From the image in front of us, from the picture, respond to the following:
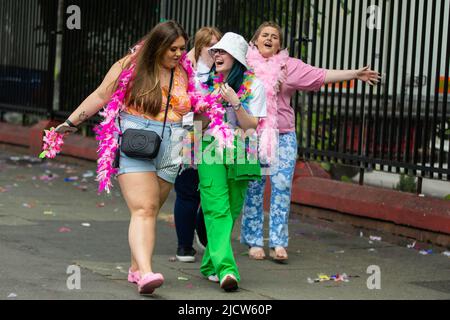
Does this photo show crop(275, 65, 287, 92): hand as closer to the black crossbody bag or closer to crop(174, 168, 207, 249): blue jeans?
crop(174, 168, 207, 249): blue jeans

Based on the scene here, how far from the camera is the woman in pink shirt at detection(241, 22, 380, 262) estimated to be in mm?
8969

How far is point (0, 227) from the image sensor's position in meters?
9.79

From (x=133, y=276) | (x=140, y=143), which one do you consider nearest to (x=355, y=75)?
(x=140, y=143)

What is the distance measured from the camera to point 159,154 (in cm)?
742

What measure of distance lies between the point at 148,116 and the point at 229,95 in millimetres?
583

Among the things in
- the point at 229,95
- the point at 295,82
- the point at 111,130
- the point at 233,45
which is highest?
the point at 233,45

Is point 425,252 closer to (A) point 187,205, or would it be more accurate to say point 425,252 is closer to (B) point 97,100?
(A) point 187,205

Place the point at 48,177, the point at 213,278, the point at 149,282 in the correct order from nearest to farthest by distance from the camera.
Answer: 1. the point at 149,282
2. the point at 213,278
3. the point at 48,177

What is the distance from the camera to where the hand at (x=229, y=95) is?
7.62 m

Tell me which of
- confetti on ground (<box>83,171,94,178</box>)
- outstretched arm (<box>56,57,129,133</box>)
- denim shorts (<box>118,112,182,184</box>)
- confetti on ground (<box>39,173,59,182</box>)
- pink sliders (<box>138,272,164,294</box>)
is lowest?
pink sliders (<box>138,272,164,294</box>)

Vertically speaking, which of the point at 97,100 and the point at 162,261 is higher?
the point at 97,100

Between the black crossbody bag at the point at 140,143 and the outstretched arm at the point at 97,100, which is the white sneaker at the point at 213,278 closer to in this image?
the black crossbody bag at the point at 140,143

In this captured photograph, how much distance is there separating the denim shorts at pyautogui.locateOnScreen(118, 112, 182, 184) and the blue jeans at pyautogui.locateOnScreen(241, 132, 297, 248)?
1668 mm

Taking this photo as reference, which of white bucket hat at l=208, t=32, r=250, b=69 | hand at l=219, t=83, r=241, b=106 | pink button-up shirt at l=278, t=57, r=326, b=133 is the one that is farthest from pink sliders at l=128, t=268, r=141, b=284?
pink button-up shirt at l=278, t=57, r=326, b=133
